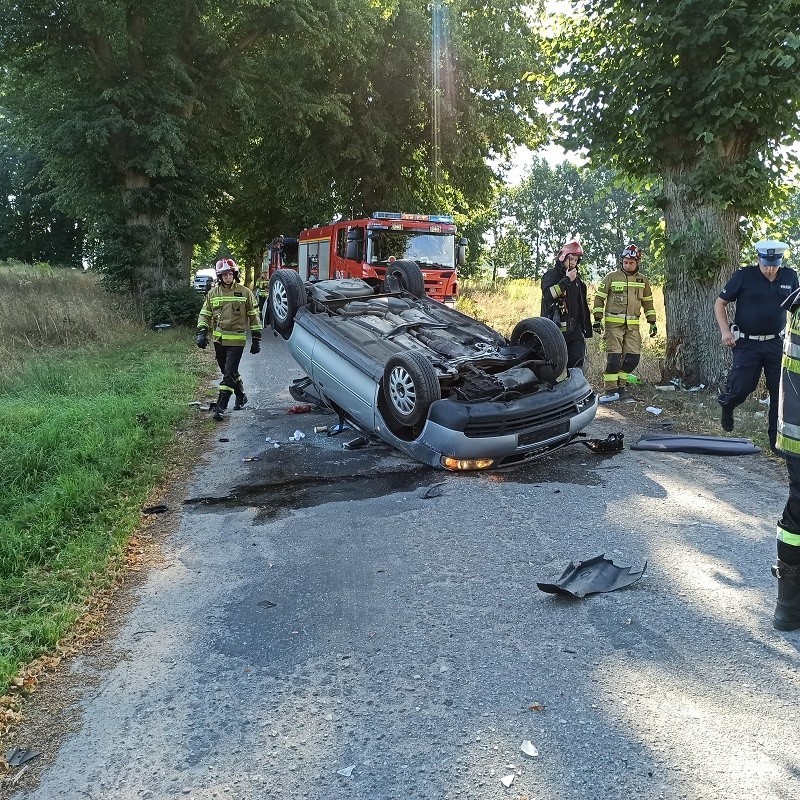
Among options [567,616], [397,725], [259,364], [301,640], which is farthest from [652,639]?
[259,364]

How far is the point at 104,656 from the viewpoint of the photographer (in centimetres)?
333

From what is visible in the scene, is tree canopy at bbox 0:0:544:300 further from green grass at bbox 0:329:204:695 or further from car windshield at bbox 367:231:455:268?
green grass at bbox 0:329:204:695

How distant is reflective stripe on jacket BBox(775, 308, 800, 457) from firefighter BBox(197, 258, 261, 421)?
606cm

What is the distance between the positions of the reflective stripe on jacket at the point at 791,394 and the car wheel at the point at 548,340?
115 inches

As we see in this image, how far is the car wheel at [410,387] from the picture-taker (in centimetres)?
545

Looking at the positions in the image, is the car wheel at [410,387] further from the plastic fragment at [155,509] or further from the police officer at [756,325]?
the police officer at [756,325]

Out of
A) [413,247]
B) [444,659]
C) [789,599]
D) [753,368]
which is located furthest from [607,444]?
[413,247]

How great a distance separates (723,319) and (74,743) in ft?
18.3

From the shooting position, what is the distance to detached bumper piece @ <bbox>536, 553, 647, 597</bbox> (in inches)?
142

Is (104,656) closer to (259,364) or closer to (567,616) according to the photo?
(567,616)

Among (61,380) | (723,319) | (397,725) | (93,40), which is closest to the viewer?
(397,725)

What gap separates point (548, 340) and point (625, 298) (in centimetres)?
334

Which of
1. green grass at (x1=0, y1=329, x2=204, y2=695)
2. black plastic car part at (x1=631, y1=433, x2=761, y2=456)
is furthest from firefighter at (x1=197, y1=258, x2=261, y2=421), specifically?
black plastic car part at (x1=631, y1=433, x2=761, y2=456)

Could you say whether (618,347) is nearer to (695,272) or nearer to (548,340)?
(695,272)
